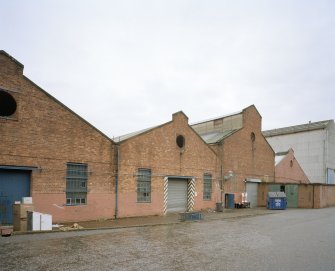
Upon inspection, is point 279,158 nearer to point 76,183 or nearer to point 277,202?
point 277,202

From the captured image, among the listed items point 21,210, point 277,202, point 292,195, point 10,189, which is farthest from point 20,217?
point 292,195

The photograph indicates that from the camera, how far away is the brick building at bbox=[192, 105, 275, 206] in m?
27.8

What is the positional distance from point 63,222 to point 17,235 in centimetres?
399

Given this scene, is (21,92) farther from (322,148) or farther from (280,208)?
(322,148)

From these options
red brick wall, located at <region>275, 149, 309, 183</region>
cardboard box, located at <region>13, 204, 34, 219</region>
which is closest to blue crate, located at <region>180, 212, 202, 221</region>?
cardboard box, located at <region>13, 204, 34, 219</region>

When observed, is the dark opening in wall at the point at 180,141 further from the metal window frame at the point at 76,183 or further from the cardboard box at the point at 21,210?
the cardboard box at the point at 21,210

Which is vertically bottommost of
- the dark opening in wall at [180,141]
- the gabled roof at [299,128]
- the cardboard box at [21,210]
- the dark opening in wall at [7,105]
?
the cardboard box at [21,210]

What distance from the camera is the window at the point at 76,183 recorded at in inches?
660

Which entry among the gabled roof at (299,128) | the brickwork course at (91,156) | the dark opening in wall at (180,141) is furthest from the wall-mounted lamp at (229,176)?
the gabled roof at (299,128)

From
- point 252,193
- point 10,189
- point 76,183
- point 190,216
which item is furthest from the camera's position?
point 252,193

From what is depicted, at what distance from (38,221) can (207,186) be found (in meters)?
15.0

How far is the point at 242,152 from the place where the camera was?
1172 inches

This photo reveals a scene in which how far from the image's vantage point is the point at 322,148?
44219mm

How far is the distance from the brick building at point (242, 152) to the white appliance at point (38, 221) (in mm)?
16669
